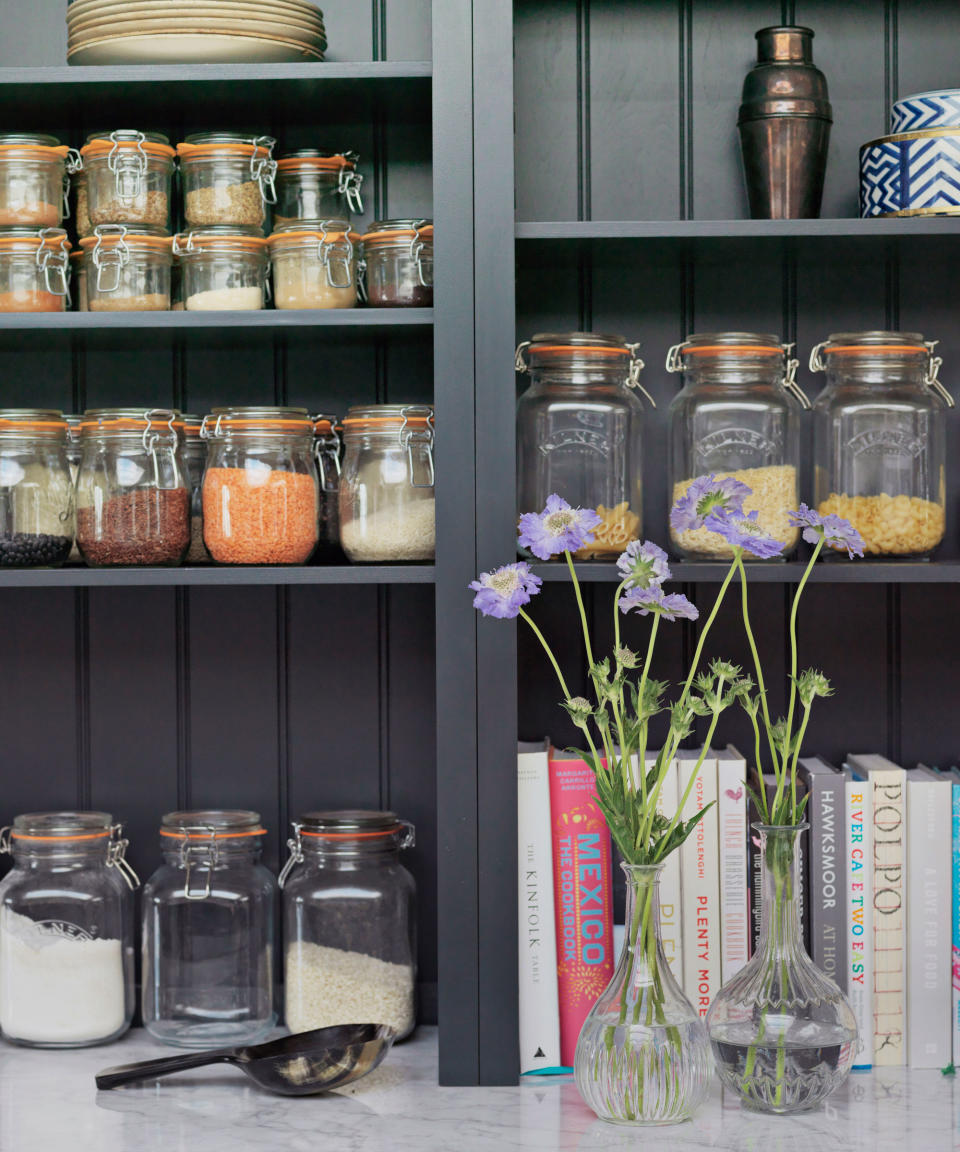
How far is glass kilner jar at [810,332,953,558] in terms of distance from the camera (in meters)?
1.46

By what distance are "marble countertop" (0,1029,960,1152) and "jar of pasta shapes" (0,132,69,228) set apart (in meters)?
1.02

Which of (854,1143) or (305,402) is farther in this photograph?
(305,402)

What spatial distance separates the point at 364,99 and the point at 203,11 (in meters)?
0.21

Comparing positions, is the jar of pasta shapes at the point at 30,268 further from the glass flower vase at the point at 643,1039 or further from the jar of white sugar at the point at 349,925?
the glass flower vase at the point at 643,1039

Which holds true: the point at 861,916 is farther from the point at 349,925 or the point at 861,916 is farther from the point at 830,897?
the point at 349,925

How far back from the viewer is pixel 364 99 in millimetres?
1522

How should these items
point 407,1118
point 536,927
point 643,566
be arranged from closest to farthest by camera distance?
point 643,566, point 407,1118, point 536,927

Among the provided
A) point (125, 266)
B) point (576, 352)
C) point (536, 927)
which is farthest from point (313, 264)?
point (536, 927)

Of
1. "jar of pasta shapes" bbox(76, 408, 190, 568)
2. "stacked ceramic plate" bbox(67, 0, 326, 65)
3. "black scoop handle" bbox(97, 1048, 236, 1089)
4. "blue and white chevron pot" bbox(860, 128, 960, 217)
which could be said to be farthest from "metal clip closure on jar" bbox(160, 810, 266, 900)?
"blue and white chevron pot" bbox(860, 128, 960, 217)

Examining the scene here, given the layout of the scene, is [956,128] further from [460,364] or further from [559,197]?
[460,364]

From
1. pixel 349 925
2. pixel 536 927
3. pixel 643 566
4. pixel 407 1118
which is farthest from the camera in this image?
pixel 349 925

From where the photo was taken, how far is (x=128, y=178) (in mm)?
1501

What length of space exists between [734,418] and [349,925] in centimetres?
78

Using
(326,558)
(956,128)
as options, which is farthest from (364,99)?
(956,128)
